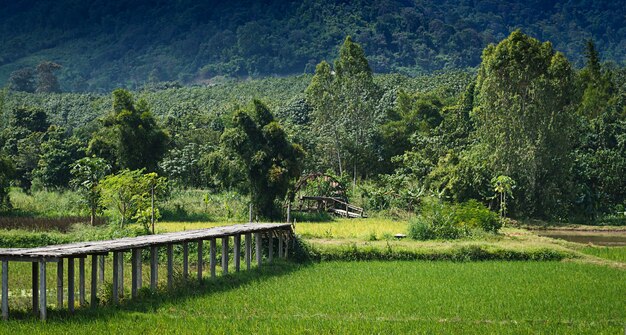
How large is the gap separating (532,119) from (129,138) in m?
21.0

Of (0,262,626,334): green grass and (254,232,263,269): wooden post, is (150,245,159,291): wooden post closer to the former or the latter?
(0,262,626,334): green grass

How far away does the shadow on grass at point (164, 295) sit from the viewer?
51.9ft

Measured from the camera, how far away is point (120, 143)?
4272 centimetres

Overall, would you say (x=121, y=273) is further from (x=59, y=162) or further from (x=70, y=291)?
(x=59, y=162)

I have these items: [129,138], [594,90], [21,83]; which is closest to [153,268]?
[129,138]

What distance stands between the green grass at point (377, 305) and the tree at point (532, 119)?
1963 cm

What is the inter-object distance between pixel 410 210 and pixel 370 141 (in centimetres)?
1431

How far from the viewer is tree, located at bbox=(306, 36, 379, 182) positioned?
55.4 meters

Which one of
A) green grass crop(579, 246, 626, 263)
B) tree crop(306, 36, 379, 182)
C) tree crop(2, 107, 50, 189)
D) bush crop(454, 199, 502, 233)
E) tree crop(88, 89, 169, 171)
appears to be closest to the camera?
green grass crop(579, 246, 626, 263)

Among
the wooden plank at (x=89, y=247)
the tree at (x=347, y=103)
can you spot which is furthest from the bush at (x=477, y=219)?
the tree at (x=347, y=103)

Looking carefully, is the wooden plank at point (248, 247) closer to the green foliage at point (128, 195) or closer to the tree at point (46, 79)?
the green foliage at point (128, 195)

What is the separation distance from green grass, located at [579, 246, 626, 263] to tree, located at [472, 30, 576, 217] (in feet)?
48.6

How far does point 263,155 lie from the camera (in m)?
39.7

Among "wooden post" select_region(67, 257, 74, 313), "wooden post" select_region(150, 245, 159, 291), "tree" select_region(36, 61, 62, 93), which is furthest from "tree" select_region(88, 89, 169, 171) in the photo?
"tree" select_region(36, 61, 62, 93)
